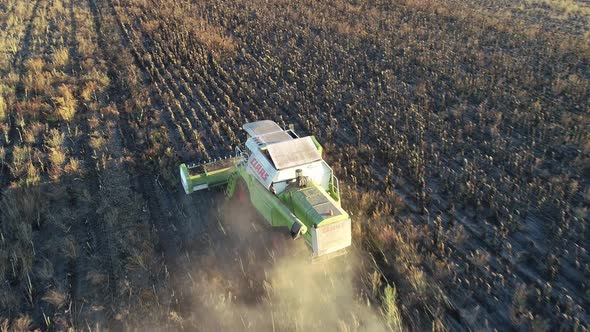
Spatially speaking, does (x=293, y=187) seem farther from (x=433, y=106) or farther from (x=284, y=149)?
(x=433, y=106)

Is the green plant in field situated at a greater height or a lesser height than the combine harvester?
lesser

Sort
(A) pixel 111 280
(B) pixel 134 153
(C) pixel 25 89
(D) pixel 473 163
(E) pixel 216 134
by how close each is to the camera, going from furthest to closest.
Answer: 1. (C) pixel 25 89
2. (E) pixel 216 134
3. (B) pixel 134 153
4. (D) pixel 473 163
5. (A) pixel 111 280

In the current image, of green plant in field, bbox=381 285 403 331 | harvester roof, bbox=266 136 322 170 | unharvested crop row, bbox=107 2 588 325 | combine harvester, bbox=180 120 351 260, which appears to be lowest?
unharvested crop row, bbox=107 2 588 325

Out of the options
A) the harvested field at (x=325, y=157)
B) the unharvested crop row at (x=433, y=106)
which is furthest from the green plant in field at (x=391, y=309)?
the unharvested crop row at (x=433, y=106)

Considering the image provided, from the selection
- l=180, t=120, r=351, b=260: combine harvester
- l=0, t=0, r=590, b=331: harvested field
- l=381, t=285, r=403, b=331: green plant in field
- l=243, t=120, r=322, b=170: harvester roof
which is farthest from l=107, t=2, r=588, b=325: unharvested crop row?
l=243, t=120, r=322, b=170: harvester roof

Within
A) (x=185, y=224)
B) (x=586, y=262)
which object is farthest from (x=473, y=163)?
(x=185, y=224)

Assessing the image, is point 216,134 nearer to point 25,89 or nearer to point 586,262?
point 25,89

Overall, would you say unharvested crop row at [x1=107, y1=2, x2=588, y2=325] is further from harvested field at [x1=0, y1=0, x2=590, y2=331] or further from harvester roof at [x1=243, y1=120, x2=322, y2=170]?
harvester roof at [x1=243, y1=120, x2=322, y2=170]
